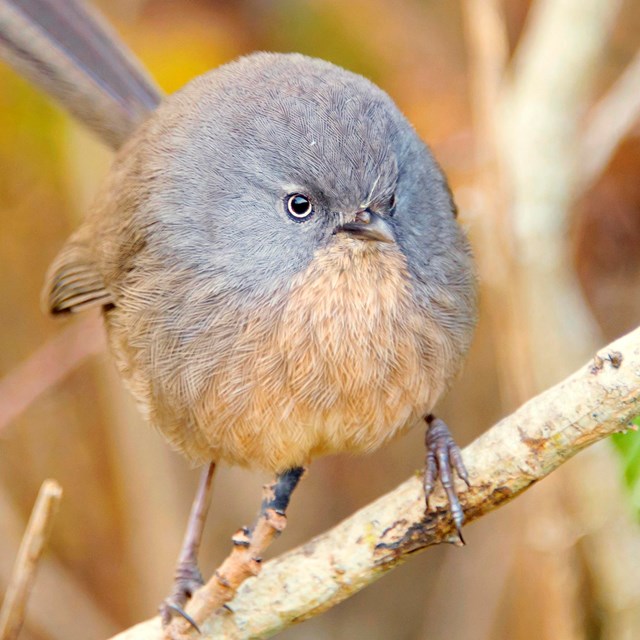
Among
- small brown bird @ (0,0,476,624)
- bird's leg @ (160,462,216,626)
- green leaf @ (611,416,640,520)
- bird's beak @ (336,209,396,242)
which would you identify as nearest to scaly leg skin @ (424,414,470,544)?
small brown bird @ (0,0,476,624)

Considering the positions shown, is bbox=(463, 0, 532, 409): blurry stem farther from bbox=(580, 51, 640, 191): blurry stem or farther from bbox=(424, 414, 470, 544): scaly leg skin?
bbox=(424, 414, 470, 544): scaly leg skin

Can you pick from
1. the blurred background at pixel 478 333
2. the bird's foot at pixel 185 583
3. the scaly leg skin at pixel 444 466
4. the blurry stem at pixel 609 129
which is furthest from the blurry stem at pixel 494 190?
the bird's foot at pixel 185 583

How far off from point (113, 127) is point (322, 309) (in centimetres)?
143

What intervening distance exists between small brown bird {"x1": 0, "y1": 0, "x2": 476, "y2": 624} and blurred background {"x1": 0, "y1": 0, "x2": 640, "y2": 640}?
868 millimetres

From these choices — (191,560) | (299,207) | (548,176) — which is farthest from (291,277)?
(548,176)

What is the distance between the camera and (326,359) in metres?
2.61

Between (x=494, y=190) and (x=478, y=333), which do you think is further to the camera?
(x=478, y=333)

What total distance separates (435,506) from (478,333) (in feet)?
8.91

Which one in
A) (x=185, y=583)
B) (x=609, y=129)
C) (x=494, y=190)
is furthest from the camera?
(x=609, y=129)

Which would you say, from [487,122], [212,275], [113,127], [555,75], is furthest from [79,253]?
[555,75]

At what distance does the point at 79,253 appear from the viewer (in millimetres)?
3414

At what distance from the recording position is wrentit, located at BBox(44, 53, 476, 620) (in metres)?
2.61

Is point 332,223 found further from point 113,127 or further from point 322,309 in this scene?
point 113,127

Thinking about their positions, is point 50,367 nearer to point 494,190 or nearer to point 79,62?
point 79,62
